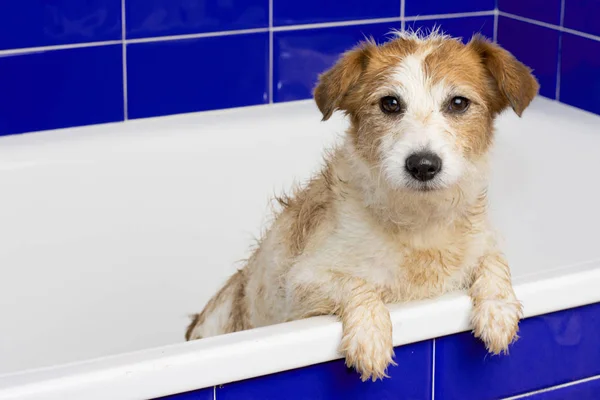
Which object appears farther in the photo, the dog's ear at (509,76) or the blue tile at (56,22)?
the blue tile at (56,22)

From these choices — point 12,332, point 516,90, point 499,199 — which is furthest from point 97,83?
point 516,90

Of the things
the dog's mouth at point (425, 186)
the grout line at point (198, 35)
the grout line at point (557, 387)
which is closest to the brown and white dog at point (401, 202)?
the dog's mouth at point (425, 186)

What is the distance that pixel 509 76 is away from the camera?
1906mm

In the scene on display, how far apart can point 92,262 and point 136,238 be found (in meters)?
0.12

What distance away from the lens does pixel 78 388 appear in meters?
1.60

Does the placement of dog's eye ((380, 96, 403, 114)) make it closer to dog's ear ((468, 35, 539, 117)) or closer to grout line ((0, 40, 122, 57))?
dog's ear ((468, 35, 539, 117))

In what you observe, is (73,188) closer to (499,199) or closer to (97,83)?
(97,83)

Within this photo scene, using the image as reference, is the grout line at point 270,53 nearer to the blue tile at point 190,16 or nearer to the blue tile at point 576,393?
the blue tile at point 190,16

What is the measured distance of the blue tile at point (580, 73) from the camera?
2.91 m

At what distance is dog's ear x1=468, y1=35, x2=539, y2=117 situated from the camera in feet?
6.26

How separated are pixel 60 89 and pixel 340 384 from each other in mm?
1272

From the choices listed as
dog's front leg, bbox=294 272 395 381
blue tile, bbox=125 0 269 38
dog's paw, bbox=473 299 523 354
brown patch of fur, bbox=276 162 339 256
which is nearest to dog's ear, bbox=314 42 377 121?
brown patch of fur, bbox=276 162 339 256

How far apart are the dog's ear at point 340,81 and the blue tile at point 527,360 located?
0.44 meters

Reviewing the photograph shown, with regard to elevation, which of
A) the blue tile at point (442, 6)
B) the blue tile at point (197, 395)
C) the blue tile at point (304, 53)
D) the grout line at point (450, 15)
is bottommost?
the blue tile at point (197, 395)
